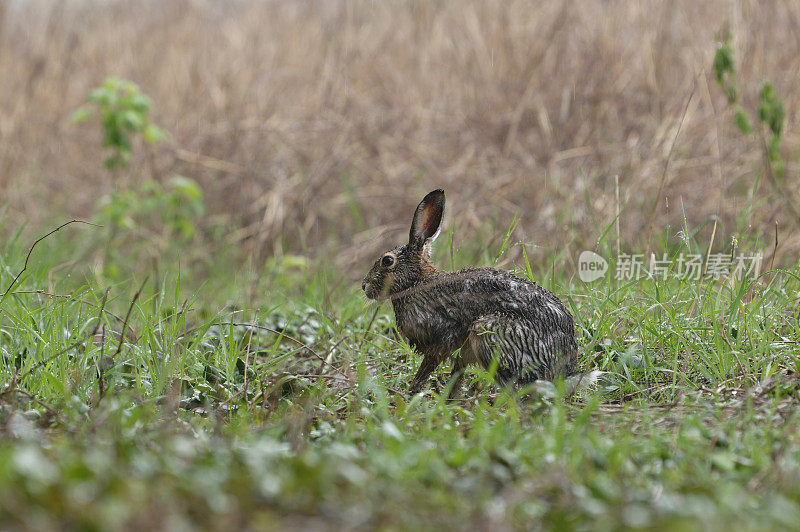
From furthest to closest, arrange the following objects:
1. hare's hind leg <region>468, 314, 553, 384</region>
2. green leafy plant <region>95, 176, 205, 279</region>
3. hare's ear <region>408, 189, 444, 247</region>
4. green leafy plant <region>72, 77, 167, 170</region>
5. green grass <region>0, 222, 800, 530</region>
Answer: green leafy plant <region>95, 176, 205, 279</region>, green leafy plant <region>72, 77, 167, 170</region>, hare's ear <region>408, 189, 444, 247</region>, hare's hind leg <region>468, 314, 553, 384</region>, green grass <region>0, 222, 800, 530</region>

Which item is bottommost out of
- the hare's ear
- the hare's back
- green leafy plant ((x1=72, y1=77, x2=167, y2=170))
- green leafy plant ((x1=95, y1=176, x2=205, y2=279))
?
green leafy plant ((x1=95, y1=176, x2=205, y2=279))

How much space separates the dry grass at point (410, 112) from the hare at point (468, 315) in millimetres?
2959

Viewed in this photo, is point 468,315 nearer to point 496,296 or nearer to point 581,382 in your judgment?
point 496,296

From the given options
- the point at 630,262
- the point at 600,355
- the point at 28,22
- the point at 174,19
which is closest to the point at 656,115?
the point at 630,262

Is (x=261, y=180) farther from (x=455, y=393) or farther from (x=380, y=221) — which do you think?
(x=455, y=393)

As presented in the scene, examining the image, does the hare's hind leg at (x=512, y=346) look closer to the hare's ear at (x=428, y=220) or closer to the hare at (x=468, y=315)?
the hare at (x=468, y=315)

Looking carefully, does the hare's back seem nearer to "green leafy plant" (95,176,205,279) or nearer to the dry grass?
the dry grass

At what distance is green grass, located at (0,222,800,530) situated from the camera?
7.91 feet

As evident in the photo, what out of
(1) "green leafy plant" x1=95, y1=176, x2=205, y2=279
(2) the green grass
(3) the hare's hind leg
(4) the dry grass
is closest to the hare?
(3) the hare's hind leg

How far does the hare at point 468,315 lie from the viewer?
13.8ft

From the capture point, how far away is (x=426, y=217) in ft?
15.3

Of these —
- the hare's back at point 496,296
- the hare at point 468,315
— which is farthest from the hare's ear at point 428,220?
the hare's back at point 496,296

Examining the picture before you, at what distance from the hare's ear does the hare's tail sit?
101 cm

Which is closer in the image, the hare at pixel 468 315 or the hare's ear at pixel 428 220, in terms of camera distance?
the hare at pixel 468 315
